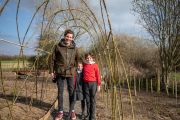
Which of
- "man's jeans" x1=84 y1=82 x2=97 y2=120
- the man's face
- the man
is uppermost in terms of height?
the man's face

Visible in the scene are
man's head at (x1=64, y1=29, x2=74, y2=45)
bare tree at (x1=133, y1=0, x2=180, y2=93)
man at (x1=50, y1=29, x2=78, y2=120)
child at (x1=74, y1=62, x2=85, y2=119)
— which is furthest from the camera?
bare tree at (x1=133, y1=0, x2=180, y2=93)

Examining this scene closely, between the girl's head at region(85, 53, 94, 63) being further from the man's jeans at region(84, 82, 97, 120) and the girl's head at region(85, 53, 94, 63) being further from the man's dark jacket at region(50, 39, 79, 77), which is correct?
the man's jeans at region(84, 82, 97, 120)

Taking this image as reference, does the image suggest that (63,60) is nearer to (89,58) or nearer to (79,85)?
(89,58)

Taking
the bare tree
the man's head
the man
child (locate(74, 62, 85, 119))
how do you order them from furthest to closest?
the bare tree
child (locate(74, 62, 85, 119))
the man
the man's head

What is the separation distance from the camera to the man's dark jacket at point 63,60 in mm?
6156

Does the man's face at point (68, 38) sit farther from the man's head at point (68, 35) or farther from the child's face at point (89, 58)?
the child's face at point (89, 58)

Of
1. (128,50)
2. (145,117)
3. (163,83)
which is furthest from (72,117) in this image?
(128,50)

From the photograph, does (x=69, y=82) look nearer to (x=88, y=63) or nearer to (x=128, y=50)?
(x=88, y=63)

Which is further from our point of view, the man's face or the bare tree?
the bare tree

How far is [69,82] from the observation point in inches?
245

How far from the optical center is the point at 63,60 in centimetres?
623

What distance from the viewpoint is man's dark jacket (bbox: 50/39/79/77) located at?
616 centimetres

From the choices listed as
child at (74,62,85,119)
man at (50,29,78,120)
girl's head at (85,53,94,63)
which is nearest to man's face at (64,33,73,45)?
man at (50,29,78,120)

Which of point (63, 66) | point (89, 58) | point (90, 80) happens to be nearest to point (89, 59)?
point (89, 58)
